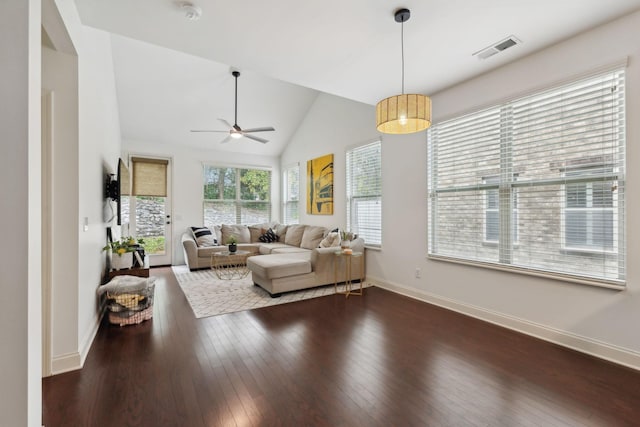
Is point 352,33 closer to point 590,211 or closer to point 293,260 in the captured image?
point 590,211

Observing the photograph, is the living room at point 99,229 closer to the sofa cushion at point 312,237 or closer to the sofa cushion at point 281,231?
the sofa cushion at point 312,237

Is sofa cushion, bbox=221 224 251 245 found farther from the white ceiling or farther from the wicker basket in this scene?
the white ceiling

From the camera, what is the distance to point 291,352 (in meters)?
2.44

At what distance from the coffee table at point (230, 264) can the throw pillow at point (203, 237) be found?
1.62ft

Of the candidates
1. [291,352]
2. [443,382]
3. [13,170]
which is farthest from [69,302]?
[443,382]

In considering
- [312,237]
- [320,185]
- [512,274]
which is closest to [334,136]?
[320,185]

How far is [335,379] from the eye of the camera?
80.1 inches

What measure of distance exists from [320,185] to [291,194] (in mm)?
1697

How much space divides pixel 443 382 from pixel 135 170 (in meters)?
6.85

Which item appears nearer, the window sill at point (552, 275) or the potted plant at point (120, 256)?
the window sill at point (552, 275)

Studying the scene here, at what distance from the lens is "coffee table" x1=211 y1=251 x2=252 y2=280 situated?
215 inches

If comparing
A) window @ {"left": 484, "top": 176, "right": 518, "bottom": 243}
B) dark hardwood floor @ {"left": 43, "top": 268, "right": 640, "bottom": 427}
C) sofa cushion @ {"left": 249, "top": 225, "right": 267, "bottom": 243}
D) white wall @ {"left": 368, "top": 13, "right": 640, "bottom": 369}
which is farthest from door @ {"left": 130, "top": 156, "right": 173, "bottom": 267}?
window @ {"left": 484, "top": 176, "right": 518, "bottom": 243}

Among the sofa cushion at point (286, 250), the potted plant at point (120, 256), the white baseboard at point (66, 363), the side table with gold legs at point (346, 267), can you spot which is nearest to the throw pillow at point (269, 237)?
the sofa cushion at point (286, 250)

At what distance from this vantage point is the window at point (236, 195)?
7078 millimetres
